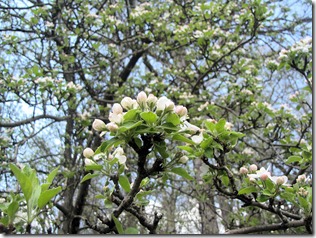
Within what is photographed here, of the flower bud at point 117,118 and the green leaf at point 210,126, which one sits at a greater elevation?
the green leaf at point 210,126

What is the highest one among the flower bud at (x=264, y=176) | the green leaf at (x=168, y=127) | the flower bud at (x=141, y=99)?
the flower bud at (x=141, y=99)

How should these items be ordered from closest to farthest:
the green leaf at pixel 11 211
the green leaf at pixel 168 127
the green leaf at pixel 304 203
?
the green leaf at pixel 11 211 < the green leaf at pixel 168 127 < the green leaf at pixel 304 203

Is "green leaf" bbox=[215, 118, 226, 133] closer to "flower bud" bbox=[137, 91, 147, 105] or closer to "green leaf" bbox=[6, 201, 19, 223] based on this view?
"flower bud" bbox=[137, 91, 147, 105]

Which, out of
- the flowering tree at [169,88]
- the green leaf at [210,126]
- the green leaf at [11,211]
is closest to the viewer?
the green leaf at [11,211]

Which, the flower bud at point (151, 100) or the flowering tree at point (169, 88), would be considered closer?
the flower bud at point (151, 100)

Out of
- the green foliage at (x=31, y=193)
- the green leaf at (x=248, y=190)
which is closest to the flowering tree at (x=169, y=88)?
the green leaf at (x=248, y=190)

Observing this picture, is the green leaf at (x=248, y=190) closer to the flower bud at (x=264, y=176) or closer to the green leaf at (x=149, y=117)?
the flower bud at (x=264, y=176)

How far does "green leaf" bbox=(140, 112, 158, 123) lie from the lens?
3.37 ft

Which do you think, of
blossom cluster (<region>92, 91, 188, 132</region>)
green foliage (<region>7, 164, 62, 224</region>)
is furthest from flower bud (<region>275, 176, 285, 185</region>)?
green foliage (<region>7, 164, 62, 224</region>)

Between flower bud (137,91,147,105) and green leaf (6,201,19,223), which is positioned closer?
green leaf (6,201,19,223)

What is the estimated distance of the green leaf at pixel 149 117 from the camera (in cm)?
103

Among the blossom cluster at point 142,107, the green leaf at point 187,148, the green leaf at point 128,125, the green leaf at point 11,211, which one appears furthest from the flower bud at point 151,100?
the green leaf at point 11,211

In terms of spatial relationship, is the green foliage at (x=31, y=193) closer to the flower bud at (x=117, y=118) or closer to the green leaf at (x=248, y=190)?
the flower bud at (x=117, y=118)

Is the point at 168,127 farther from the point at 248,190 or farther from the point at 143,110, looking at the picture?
the point at 248,190
